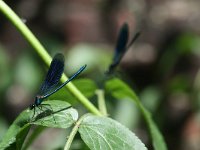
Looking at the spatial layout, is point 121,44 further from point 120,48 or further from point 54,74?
point 54,74

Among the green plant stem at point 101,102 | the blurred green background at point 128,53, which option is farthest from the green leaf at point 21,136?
the blurred green background at point 128,53

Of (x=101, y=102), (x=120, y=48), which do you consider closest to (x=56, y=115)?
(x=101, y=102)

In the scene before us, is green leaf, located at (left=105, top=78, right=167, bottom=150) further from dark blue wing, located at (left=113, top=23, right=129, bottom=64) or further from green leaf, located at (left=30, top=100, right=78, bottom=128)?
green leaf, located at (left=30, top=100, right=78, bottom=128)

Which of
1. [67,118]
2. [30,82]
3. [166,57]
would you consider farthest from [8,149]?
[166,57]

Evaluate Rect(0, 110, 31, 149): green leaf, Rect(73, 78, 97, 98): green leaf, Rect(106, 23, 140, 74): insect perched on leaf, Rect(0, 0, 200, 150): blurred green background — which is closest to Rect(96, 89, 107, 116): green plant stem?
Rect(73, 78, 97, 98): green leaf

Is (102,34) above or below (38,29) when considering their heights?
below

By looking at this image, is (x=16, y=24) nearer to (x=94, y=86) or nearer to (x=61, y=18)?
(x=94, y=86)

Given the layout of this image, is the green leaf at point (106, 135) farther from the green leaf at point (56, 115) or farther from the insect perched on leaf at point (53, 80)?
the insect perched on leaf at point (53, 80)
